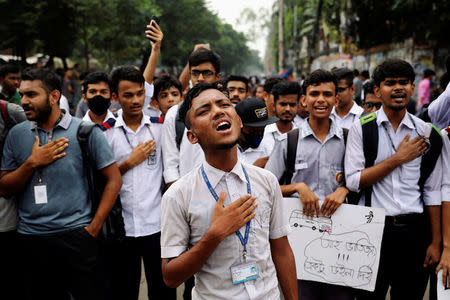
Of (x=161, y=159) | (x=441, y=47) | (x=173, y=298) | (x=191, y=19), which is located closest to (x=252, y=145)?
(x=161, y=159)

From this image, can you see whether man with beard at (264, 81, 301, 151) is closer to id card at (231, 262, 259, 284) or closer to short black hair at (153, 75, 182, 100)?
short black hair at (153, 75, 182, 100)

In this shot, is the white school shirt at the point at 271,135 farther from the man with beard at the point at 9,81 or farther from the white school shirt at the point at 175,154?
the man with beard at the point at 9,81

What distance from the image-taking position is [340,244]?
2717 mm

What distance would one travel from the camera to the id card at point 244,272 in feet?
5.79

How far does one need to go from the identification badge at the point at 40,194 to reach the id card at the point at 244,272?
166 centimetres

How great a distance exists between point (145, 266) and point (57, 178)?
107cm

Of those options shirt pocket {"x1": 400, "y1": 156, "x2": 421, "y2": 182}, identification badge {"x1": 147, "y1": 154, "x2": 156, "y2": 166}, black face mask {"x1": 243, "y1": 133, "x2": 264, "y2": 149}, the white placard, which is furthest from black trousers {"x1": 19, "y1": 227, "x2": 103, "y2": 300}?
the white placard

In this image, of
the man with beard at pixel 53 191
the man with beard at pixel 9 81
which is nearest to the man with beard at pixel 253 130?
the man with beard at pixel 53 191

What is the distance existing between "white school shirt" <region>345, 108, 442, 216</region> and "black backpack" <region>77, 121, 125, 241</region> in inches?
70.6

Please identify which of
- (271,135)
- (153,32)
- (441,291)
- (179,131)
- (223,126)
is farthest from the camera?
(153,32)

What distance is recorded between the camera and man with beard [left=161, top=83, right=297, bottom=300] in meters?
1.73

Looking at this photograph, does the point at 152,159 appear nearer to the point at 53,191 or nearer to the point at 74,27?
the point at 53,191

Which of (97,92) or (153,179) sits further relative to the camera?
(97,92)

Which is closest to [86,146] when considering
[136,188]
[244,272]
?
[136,188]
